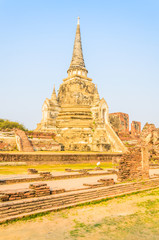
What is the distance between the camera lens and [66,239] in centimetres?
376

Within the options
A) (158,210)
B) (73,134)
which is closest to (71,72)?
(73,134)

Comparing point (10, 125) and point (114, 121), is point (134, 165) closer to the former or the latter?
point (10, 125)

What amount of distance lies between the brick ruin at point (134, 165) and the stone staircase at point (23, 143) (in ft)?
40.0

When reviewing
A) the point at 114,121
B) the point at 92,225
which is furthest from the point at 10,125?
the point at 92,225

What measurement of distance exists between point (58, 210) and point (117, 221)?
60.7 inches

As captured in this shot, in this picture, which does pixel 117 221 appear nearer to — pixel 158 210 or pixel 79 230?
pixel 79 230

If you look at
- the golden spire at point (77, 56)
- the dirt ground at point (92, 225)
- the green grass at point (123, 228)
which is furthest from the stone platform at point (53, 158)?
the golden spire at point (77, 56)

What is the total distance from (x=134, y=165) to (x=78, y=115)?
20.7m

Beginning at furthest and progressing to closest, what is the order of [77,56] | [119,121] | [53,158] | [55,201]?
1. [119,121]
2. [77,56]
3. [53,158]
4. [55,201]

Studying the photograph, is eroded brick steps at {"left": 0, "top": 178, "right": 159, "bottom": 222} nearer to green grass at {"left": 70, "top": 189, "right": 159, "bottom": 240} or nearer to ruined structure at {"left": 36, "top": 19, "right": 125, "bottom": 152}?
green grass at {"left": 70, "top": 189, "right": 159, "bottom": 240}

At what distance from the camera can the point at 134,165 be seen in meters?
9.97

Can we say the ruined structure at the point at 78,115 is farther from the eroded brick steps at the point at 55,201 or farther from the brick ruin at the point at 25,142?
the eroded brick steps at the point at 55,201

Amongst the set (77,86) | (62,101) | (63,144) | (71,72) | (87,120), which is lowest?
(63,144)

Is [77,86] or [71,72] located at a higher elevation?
[71,72]
